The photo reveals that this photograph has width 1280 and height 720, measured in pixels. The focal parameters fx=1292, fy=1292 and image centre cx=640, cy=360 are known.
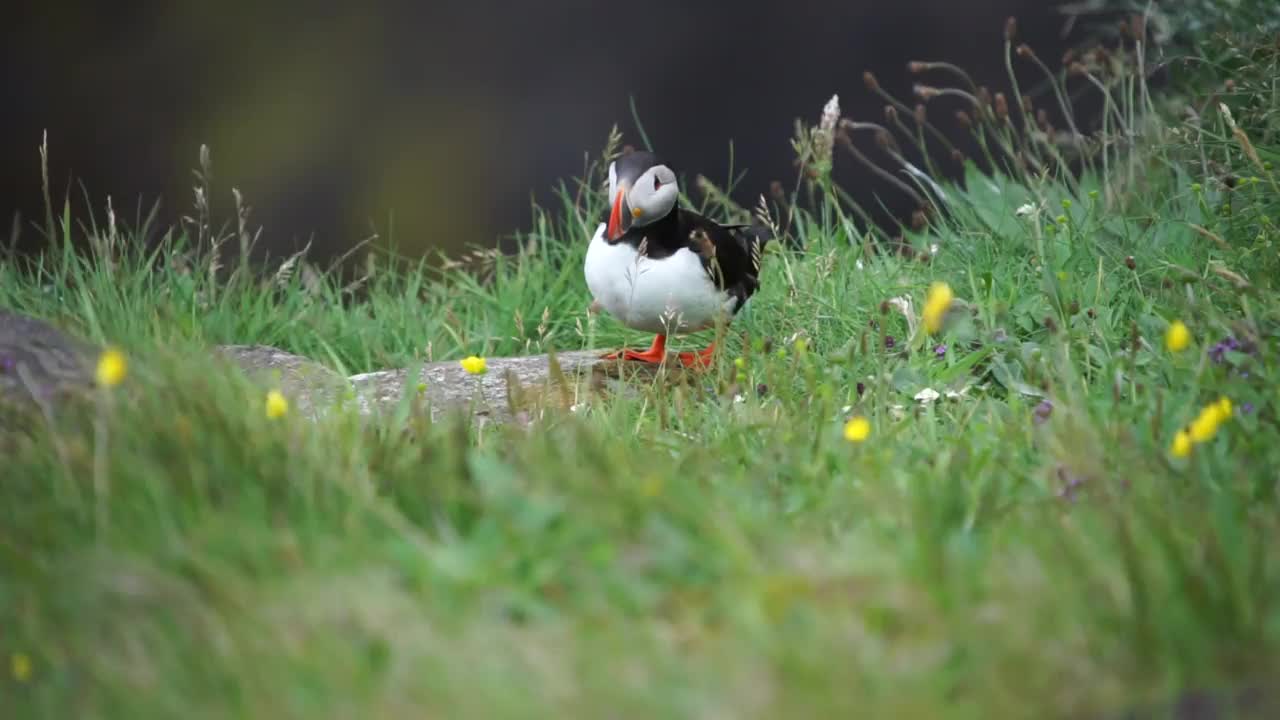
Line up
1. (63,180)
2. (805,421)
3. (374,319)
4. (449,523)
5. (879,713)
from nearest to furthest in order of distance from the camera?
(879,713) < (449,523) < (805,421) < (374,319) < (63,180)

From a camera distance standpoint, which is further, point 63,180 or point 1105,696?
point 63,180

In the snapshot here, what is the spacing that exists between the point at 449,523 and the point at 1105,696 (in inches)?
43.6

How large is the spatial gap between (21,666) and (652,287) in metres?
2.36

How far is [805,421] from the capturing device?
3150 mm

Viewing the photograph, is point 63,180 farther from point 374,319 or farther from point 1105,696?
point 1105,696

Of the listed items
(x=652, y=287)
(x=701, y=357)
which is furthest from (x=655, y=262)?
(x=701, y=357)

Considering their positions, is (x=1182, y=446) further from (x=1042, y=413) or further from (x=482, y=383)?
(x=482, y=383)

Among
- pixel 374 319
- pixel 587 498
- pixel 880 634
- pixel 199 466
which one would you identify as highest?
pixel 199 466

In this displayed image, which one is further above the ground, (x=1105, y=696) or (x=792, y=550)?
(x=792, y=550)

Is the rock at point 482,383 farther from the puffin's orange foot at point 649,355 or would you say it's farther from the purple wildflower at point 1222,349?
the purple wildflower at point 1222,349

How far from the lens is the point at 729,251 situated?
427 centimetres

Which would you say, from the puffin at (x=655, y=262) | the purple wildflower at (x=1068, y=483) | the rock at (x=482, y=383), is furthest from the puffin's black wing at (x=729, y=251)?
the purple wildflower at (x=1068, y=483)

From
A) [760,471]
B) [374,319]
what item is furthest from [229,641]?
[374,319]

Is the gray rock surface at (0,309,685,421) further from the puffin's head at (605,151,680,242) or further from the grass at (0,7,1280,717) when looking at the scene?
the puffin's head at (605,151,680,242)
